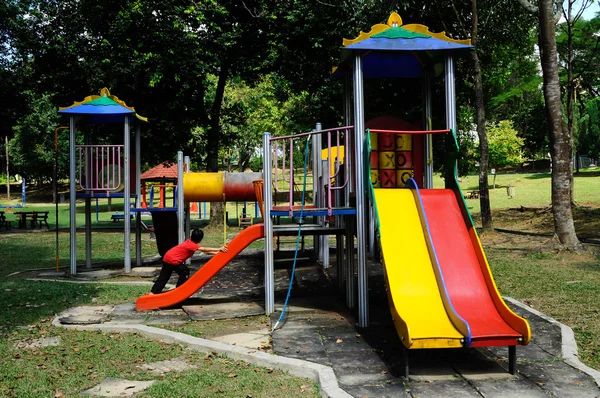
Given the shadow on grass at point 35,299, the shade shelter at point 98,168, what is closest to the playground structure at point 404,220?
the shadow on grass at point 35,299

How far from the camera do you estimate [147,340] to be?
26.1ft

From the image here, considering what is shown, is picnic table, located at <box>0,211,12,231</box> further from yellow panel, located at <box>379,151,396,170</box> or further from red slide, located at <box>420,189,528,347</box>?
red slide, located at <box>420,189,528,347</box>

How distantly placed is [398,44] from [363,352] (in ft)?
14.9

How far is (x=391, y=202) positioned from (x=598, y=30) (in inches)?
1490

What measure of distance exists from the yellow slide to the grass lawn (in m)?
1.33

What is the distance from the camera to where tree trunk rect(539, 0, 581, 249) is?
14.9m

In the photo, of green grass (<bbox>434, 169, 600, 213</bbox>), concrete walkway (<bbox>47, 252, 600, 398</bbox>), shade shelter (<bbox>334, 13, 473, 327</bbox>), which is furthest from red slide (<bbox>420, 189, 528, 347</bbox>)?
green grass (<bbox>434, 169, 600, 213</bbox>)

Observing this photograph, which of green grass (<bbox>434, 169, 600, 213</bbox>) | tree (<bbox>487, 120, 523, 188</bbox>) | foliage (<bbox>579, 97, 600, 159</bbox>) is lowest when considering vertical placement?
green grass (<bbox>434, 169, 600, 213</bbox>)

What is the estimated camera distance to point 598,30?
39531 mm

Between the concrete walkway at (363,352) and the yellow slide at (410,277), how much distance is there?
43 centimetres

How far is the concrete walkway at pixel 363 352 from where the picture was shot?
593 centimetres

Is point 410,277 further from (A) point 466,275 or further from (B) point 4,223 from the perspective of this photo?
(B) point 4,223

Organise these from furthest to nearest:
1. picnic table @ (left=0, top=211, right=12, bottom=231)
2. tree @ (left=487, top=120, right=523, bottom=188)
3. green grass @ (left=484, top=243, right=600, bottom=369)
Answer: tree @ (left=487, top=120, right=523, bottom=188) < picnic table @ (left=0, top=211, right=12, bottom=231) < green grass @ (left=484, top=243, right=600, bottom=369)

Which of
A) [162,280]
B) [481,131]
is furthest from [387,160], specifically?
[481,131]
